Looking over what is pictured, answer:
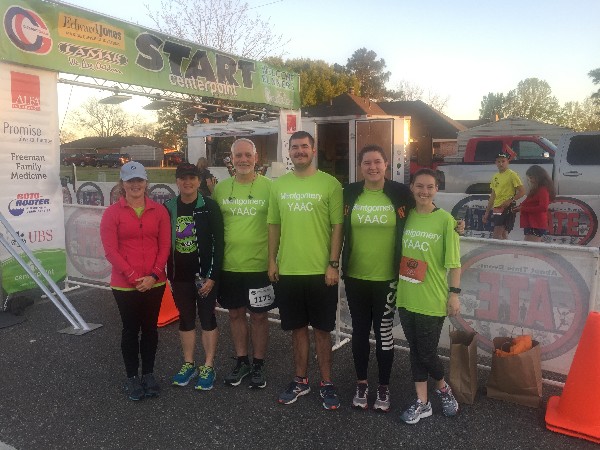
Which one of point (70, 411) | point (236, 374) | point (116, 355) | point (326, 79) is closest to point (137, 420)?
point (70, 411)

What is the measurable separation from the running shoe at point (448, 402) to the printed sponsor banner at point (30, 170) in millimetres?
5237

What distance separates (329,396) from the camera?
142 inches

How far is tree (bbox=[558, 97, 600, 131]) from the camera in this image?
61531mm

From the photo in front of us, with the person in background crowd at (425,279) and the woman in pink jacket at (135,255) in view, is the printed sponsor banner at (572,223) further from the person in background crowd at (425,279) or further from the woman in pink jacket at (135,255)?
the woman in pink jacket at (135,255)

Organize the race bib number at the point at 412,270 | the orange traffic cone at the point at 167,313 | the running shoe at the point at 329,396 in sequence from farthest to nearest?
1. the orange traffic cone at the point at 167,313
2. the running shoe at the point at 329,396
3. the race bib number at the point at 412,270

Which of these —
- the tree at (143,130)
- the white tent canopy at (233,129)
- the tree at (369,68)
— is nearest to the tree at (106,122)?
the tree at (143,130)

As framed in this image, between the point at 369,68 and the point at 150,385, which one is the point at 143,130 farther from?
the point at 150,385

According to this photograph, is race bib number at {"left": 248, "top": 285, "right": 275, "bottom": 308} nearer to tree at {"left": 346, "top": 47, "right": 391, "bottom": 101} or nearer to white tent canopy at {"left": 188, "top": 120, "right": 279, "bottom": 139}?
white tent canopy at {"left": 188, "top": 120, "right": 279, "bottom": 139}

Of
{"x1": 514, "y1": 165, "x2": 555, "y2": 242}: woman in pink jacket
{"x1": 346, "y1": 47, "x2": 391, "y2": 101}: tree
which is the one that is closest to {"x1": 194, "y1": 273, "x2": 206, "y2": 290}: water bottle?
{"x1": 514, "y1": 165, "x2": 555, "y2": 242}: woman in pink jacket

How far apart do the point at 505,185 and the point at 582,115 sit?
2684 inches

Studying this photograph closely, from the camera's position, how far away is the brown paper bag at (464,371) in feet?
11.8

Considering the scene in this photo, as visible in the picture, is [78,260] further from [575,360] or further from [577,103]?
[577,103]

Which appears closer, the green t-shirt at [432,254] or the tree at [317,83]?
the green t-shirt at [432,254]

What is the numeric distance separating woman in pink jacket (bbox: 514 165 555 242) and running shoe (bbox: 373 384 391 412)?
5.13 meters
